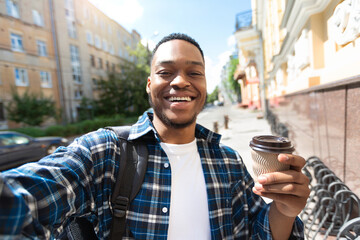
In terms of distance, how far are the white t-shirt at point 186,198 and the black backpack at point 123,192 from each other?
0.68 feet

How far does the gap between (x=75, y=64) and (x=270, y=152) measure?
26.3m

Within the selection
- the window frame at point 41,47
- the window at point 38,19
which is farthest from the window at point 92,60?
the window at point 38,19

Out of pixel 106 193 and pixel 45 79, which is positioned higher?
pixel 45 79

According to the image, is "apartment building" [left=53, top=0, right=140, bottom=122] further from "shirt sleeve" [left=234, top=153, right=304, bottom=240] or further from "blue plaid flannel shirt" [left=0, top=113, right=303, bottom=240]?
"shirt sleeve" [left=234, top=153, right=304, bottom=240]

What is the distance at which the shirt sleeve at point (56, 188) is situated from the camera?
2.05ft

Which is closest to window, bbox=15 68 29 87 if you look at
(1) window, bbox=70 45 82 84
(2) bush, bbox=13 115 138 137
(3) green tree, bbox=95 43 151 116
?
(2) bush, bbox=13 115 138 137

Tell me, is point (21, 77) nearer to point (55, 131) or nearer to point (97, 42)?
point (55, 131)

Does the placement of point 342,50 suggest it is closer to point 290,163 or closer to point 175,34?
point 175,34

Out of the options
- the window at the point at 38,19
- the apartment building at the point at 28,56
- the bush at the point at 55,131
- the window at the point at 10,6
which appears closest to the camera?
the window at the point at 10,6

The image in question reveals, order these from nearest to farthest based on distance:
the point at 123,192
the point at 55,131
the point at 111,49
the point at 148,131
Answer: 1. the point at 123,192
2. the point at 148,131
3. the point at 55,131
4. the point at 111,49

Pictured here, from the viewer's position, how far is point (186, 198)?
1.15 meters

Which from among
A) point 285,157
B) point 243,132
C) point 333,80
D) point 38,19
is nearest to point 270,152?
point 285,157

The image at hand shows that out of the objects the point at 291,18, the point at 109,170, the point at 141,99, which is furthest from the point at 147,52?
the point at 109,170

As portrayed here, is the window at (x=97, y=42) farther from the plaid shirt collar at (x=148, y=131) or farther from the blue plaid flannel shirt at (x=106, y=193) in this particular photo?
the blue plaid flannel shirt at (x=106, y=193)
